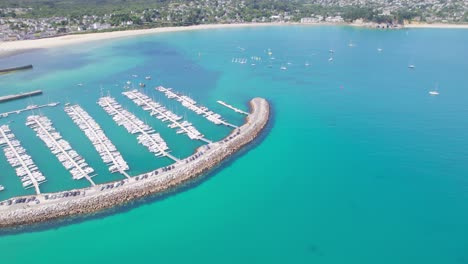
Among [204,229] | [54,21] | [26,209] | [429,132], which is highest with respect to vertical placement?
[54,21]

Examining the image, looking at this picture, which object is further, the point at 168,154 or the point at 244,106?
the point at 244,106

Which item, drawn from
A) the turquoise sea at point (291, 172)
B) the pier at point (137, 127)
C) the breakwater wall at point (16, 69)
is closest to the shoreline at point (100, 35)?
the breakwater wall at point (16, 69)

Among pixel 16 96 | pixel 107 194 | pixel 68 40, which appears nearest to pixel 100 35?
pixel 68 40

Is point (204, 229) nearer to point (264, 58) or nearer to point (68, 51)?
point (264, 58)

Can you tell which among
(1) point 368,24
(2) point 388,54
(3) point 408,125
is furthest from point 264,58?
(1) point 368,24

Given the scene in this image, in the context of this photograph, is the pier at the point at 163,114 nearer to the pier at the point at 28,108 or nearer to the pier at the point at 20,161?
the pier at the point at 28,108

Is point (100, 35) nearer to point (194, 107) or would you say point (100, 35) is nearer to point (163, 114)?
point (194, 107)
